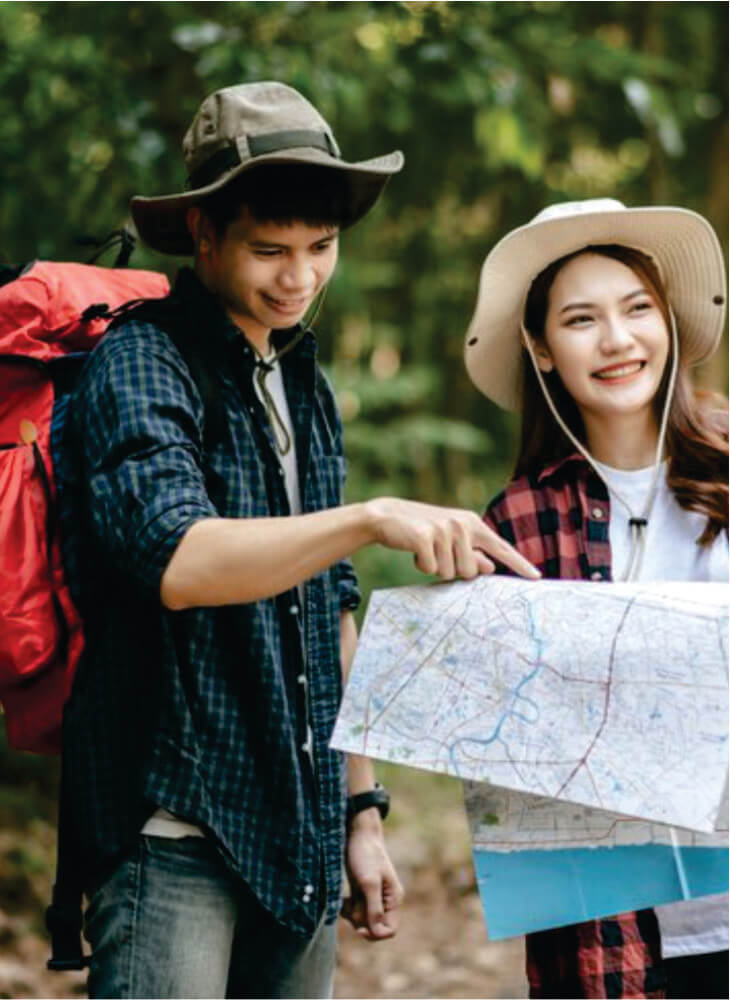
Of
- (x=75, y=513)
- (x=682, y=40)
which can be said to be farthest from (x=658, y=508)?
(x=682, y=40)

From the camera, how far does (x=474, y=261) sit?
832cm

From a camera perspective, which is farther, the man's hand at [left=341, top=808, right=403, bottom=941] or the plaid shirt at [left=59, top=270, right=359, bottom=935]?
the man's hand at [left=341, top=808, right=403, bottom=941]

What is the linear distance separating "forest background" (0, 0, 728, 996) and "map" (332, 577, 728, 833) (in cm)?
254

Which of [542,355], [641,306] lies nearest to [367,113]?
[542,355]

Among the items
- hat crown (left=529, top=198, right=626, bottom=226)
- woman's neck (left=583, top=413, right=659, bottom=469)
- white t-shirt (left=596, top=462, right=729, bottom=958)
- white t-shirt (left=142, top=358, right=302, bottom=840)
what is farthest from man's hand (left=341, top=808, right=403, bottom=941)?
hat crown (left=529, top=198, right=626, bottom=226)

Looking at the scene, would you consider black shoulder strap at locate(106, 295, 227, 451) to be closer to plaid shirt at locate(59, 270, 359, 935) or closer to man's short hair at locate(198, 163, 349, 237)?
plaid shirt at locate(59, 270, 359, 935)

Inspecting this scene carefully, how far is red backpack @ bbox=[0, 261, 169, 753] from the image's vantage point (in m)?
2.09

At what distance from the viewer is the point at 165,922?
204 cm

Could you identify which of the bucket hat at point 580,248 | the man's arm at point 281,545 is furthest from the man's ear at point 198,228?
the man's arm at point 281,545

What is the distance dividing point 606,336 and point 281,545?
88 cm

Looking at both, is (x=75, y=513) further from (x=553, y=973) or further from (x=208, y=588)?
(x=553, y=973)

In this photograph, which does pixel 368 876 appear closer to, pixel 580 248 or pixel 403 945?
pixel 580 248

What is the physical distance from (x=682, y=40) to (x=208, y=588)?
5943mm

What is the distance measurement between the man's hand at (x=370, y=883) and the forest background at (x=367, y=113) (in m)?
2.24
